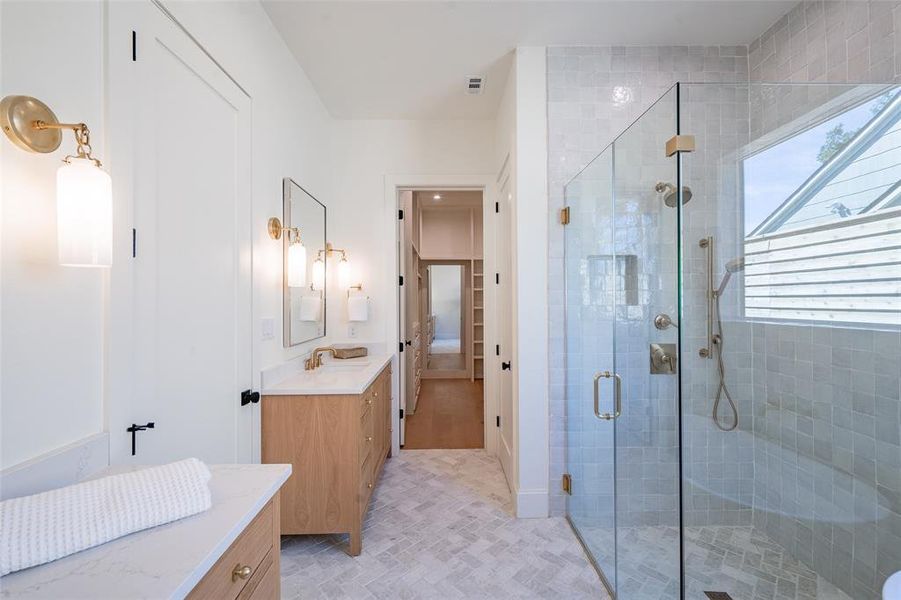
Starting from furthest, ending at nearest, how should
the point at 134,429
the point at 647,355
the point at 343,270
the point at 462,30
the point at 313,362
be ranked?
1. the point at 343,270
2. the point at 313,362
3. the point at 462,30
4. the point at 647,355
5. the point at 134,429

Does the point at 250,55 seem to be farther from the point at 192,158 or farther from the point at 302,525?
the point at 302,525

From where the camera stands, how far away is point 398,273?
3.14 meters

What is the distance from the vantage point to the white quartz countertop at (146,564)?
21.6 inches

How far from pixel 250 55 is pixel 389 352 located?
2.17 m

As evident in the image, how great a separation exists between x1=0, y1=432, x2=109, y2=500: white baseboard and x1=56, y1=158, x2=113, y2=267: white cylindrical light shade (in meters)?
0.47

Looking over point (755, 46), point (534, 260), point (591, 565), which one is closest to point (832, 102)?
point (755, 46)

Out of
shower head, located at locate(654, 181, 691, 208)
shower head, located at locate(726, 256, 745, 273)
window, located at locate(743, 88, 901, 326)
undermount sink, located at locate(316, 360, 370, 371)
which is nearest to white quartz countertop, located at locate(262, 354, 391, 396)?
undermount sink, located at locate(316, 360, 370, 371)

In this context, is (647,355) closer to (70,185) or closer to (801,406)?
(801,406)

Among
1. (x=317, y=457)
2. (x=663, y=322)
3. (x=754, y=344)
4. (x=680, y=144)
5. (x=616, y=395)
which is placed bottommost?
(x=317, y=457)

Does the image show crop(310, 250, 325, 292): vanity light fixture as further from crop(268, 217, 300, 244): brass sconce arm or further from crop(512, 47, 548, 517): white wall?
crop(512, 47, 548, 517): white wall

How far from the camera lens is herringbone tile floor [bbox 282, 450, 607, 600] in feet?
5.43

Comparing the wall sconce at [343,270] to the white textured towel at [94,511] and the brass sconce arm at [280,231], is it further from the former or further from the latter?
the white textured towel at [94,511]

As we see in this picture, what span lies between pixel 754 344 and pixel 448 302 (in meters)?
5.25

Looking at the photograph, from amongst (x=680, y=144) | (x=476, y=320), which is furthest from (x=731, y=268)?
(x=476, y=320)
